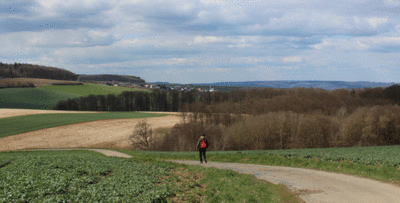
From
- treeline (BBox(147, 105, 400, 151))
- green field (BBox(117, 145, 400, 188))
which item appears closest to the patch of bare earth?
treeline (BBox(147, 105, 400, 151))

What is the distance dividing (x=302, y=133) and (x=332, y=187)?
45439mm

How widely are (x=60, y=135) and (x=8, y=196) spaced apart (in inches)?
2436

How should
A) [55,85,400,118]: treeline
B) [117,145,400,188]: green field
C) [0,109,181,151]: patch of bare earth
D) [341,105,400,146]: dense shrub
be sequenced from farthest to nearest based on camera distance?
[55,85,400,118]: treeline → [0,109,181,151]: patch of bare earth → [341,105,400,146]: dense shrub → [117,145,400,188]: green field

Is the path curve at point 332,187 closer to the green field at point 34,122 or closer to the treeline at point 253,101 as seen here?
the treeline at point 253,101

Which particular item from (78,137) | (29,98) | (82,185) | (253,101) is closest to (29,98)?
(29,98)

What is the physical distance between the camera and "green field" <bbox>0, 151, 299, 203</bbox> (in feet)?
39.1

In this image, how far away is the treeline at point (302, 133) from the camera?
5497 centimetres

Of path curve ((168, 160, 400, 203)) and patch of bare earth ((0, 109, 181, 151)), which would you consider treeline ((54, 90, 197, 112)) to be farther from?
path curve ((168, 160, 400, 203))

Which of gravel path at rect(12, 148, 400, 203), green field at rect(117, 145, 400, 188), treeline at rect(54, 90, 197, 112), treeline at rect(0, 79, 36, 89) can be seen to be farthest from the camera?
treeline at rect(0, 79, 36, 89)

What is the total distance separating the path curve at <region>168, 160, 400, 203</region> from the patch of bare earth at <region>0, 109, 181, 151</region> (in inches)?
1907

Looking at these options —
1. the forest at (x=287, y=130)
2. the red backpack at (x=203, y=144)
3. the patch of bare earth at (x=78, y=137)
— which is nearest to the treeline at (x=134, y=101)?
the patch of bare earth at (x=78, y=137)

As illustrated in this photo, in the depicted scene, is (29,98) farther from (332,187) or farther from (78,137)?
(332,187)

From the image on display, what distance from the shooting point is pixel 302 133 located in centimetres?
5806

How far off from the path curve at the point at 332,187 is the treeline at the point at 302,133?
131 ft
